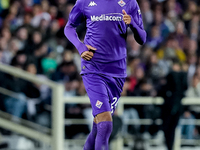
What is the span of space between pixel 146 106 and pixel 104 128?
146 inches

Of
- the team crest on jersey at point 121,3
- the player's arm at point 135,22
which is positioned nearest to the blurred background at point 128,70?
the player's arm at point 135,22

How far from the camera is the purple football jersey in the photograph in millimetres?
4379

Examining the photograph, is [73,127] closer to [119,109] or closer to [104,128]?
[119,109]

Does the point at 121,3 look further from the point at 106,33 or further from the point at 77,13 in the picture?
the point at 77,13

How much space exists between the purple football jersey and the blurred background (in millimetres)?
2202

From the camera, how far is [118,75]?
448 cm

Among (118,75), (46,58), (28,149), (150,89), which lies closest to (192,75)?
(150,89)

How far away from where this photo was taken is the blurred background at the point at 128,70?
6.94m

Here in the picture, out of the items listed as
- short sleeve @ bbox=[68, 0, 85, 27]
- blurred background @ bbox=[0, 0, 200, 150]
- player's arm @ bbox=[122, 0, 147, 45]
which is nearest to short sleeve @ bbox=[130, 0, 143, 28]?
player's arm @ bbox=[122, 0, 147, 45]

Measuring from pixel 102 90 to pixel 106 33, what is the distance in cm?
61

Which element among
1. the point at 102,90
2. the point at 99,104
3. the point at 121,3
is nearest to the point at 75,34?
the point at 121,3

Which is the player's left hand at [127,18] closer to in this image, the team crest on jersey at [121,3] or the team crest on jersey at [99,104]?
the team crest on jersey at [121,3]

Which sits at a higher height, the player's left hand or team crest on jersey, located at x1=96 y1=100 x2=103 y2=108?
the player's left hand

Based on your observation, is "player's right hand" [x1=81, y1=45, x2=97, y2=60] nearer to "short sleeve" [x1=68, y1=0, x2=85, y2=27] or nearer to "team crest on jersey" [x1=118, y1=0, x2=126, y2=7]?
"short sleeve" [x1=68, y1=0, x2=85, y2=27]
